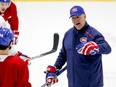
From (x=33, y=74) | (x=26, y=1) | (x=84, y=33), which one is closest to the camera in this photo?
(x=84, y=33)

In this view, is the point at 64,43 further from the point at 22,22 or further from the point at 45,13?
the point at 45,13

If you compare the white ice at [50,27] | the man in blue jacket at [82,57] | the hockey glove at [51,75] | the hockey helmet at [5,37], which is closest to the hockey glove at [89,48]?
the man in blue jacket at [82,57]

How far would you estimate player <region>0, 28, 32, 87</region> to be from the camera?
179cm

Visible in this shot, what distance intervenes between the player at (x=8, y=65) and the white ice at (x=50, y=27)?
4.64 feet

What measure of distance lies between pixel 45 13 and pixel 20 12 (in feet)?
1.19

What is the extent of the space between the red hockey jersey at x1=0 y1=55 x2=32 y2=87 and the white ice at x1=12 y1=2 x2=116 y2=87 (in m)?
1.39

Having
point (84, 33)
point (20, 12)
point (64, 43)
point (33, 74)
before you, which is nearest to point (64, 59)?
point (64, 43)

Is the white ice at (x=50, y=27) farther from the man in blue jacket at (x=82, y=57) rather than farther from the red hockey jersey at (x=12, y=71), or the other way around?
the red hockey jersey at (x=12, y=71)

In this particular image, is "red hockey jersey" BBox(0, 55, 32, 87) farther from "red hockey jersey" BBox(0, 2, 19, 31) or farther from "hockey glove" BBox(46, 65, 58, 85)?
"red hockey jersey" BBox(0, 2, 19, 31)

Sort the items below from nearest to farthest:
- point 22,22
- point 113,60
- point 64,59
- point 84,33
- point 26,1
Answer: point 84,33
point 64,59
point 113,60
point 22,22
point 26,1

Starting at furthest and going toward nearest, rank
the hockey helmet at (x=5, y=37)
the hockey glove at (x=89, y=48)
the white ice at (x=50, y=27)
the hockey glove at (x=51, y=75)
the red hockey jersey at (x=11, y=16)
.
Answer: the white ice at (x=50, y=27), the red hockey jersey at (x=11, y=16), the hockey glove at (x=51, y=75), the hockey glove at (x=89, y=48), the hockey helmet at (x=5, y=37)

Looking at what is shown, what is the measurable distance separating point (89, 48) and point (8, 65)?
60 cm

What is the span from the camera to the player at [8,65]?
179 cm

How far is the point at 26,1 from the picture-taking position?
18.7ft
